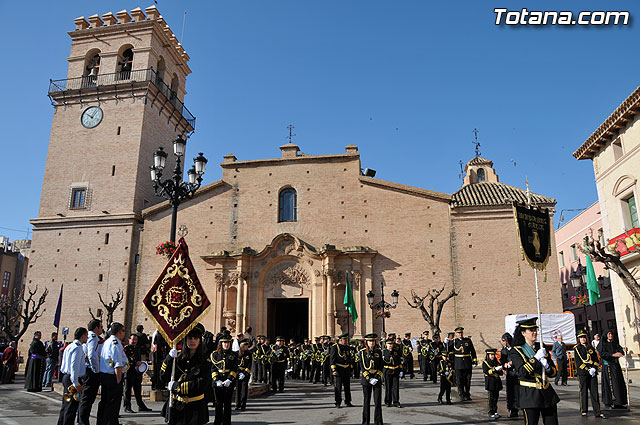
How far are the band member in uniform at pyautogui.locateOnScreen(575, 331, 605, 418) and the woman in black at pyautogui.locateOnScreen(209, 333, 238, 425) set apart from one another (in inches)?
287

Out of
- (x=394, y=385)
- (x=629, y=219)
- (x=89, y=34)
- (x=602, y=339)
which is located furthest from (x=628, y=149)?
(x=89, y=34)

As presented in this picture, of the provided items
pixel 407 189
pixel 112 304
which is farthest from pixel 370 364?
pixel 112 304

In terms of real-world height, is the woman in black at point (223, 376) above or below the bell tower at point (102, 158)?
below

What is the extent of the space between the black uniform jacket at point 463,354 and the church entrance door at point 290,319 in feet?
52.6

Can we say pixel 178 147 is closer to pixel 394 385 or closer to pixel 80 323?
pixel 394 385

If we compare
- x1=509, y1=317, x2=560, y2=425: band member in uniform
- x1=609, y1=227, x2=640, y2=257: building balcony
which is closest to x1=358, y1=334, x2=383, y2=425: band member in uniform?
x1=509, y1=317, x2=560, y2=425: band member in uniform

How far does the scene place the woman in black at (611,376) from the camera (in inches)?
431

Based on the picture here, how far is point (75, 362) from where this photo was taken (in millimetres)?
7957

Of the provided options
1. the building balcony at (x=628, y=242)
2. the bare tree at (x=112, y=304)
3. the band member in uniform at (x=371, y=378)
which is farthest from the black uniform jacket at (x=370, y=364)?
the bare tree at (x=112, y=304)

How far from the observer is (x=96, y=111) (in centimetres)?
3105

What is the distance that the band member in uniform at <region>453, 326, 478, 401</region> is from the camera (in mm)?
12711

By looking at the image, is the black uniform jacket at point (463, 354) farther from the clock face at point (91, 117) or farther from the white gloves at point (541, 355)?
the clock face at point (91, 117)

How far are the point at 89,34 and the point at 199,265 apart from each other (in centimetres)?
1737

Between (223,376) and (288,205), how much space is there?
20.3m
